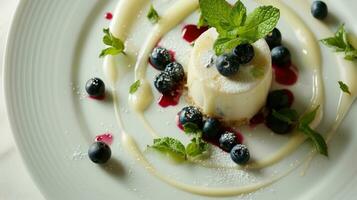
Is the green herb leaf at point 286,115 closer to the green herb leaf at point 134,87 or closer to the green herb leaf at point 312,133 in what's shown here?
the green herb leaf at point 312,133

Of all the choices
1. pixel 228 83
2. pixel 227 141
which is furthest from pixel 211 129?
pixel 228 83

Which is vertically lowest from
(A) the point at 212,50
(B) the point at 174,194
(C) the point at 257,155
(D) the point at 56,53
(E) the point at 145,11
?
(C) the point at 257,155

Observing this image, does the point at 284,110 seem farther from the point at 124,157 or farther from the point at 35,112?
the point at 35,112

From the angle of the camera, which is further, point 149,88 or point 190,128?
point 149,88

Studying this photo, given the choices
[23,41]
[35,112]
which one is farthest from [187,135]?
[23,41]

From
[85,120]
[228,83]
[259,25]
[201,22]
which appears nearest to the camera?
[259,25]

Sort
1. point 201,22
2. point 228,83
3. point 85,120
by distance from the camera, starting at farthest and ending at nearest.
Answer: point 201,22
point 85,120
point 228,83

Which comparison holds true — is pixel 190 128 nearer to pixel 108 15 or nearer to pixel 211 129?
pixel 211 129
